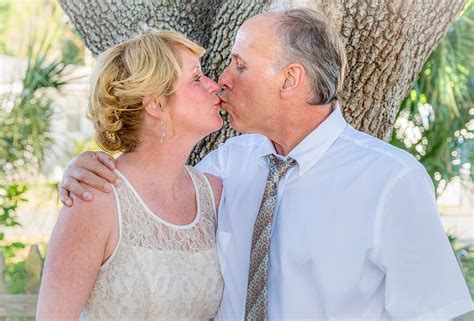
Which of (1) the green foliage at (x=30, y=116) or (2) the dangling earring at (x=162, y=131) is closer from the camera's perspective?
(2) the dangling earring at (x=162, y=131)

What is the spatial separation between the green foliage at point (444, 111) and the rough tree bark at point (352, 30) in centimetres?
356

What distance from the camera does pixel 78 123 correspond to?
12977mm

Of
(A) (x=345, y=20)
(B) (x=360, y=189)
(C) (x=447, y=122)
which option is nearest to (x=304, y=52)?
(B) (x=360, y=189)

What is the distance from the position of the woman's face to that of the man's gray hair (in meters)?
0.27

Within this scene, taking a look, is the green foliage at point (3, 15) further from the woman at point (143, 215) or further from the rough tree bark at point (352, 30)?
the woman at point (143, 215)

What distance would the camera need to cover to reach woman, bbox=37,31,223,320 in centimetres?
238

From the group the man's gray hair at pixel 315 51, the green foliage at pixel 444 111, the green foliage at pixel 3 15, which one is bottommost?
the green foliage at pixel 3 15

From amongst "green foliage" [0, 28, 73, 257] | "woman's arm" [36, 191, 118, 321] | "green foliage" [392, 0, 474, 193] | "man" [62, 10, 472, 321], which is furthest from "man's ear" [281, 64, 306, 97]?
"green foliage" [0, 28, 73, 257]

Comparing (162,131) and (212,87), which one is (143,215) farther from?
(212,87)

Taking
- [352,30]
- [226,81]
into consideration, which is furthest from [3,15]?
[226,81]

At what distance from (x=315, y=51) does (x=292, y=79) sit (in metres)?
0.11

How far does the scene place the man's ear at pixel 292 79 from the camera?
8.31ft

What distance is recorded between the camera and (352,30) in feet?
10.6

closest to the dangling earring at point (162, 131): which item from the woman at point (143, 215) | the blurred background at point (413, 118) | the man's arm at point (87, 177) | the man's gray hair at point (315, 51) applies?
the woman at point (143, 215)
